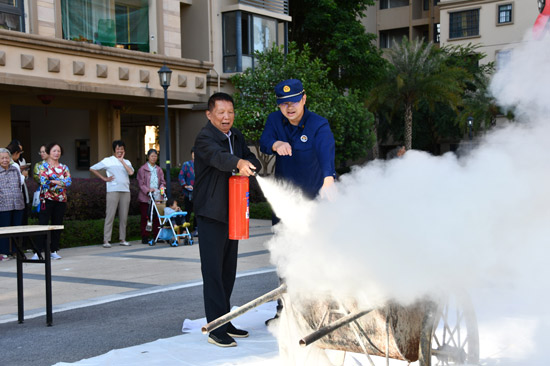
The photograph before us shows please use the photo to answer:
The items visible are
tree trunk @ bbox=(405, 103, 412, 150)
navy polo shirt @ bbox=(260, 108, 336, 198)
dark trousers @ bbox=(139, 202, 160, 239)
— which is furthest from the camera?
tree trunk @ bbox=(405, 103, 412, 150)

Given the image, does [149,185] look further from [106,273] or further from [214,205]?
[214,205]

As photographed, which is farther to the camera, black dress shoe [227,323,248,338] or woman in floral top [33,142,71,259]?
woman in floral top [33,142,71,259]

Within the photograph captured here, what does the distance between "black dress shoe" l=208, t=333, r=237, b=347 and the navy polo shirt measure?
4.26ft

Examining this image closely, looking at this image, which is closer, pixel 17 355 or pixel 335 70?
pixel 17 355

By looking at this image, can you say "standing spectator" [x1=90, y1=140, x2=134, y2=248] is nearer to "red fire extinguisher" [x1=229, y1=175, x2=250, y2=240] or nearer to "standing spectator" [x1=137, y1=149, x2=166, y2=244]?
"standing spectator" [x1=137, y1=149, x2=166, y2=244]

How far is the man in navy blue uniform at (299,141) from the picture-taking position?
510 centimetres

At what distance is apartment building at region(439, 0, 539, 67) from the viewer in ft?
153

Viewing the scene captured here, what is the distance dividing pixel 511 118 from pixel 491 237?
1.23m

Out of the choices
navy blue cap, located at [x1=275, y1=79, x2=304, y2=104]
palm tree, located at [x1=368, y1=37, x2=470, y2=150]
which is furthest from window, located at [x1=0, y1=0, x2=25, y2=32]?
palm tree, located at [x1=368, y1=37, x2=470, y2=150]

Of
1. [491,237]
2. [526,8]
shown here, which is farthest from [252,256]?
[526,8]

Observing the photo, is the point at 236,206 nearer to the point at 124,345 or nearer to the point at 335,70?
the point at 124,345

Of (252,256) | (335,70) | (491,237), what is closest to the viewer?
(491,237)

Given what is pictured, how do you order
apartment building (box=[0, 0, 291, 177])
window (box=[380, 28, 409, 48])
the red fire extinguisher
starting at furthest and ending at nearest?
1. window (box=[380, 28, 409, 48])
2. apartment building (box=[0, 0, 291, 177])
3. the red fire extinguisher

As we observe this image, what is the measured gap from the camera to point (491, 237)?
3.22 meters
